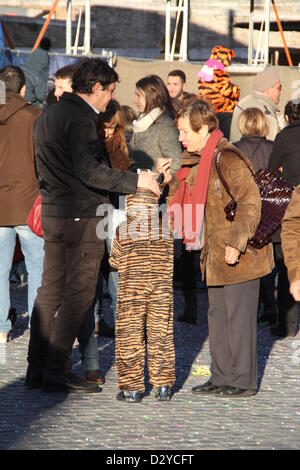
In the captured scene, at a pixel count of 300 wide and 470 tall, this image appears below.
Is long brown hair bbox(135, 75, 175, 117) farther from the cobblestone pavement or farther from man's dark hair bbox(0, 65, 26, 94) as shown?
the cobblestone pavement

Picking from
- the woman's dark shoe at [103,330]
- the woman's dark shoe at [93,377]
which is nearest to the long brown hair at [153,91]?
the woman's dark shoe at [103,330]

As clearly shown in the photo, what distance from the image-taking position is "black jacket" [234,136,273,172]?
32.0ft

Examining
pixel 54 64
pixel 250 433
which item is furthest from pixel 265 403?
pixel 54 64

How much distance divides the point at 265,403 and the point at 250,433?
0.87 m

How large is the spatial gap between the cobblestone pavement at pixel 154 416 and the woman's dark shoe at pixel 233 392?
51 millimetres

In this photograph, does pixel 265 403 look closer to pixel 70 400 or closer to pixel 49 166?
pixel 70 400

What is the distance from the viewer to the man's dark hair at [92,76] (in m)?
7.37

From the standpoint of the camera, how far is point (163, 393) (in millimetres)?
7324

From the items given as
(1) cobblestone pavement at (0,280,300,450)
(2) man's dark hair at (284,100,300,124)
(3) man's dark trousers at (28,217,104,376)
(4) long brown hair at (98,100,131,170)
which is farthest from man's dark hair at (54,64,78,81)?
(1) cobblestone pavement at (0,280,300,450)

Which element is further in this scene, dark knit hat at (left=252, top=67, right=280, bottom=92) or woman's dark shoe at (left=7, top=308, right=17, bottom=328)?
dark knit hat at (left=252, top=67, right=280, bottom=92)

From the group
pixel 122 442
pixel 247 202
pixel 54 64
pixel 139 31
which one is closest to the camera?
pixel 122 442

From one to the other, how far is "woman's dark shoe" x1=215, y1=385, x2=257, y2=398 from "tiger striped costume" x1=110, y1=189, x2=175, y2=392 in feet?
1.25

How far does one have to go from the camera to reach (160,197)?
750 cm

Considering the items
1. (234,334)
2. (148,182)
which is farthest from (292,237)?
(234,334)
